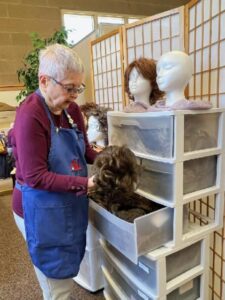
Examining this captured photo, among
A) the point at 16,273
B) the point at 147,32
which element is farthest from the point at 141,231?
the point at 16,273

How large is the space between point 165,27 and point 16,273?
5.90 feet

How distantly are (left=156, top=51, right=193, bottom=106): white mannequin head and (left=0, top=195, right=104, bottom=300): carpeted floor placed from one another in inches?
49.6

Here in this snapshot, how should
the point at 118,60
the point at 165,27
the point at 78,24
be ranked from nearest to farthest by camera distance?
→ the point at 165,27 < the point at 118,60 < the point at 78,24

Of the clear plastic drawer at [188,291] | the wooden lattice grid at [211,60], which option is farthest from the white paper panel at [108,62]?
the clear plastic drawer at [188,291]

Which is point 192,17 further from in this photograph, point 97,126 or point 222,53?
point 97,126

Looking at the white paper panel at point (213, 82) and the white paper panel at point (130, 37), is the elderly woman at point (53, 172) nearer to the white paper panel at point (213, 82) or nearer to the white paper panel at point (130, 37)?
the white paper panel at point (213, 82)

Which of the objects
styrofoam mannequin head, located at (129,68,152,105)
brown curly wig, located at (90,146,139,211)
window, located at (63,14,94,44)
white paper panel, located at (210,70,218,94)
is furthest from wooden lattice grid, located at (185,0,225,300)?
window, located at (63,14,94,44)

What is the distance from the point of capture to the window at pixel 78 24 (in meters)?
4.22

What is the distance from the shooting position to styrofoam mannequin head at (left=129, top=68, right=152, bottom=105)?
44.3 inches

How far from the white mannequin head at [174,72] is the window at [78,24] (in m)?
3.60

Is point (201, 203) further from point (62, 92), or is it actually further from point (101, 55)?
point (101, 55)

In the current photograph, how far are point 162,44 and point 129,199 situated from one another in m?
0.84

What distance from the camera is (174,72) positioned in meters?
0.94

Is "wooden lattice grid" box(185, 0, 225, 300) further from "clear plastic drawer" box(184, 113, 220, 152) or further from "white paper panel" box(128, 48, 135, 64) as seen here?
"white paper panel" box(128, 48, 135, 64)
